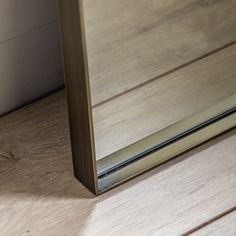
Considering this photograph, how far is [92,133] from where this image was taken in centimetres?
79

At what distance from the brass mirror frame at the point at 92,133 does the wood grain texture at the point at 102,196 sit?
1 cm

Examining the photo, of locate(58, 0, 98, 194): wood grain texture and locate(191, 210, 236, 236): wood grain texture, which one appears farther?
locate(191, 210, 236, 236): wood grain texture

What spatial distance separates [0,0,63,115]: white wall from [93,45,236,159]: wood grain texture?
173 mm

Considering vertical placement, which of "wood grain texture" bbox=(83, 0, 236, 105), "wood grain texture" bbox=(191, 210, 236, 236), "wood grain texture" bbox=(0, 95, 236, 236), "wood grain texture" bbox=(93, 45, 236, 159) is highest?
"wood grain texture" bbox=(83, 0, 236, 105)

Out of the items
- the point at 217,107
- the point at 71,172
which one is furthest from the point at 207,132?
the point at 71,172

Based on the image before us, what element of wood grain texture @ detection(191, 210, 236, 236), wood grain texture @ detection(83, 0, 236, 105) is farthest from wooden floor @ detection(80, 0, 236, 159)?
wood grain texture @ detection(191, 210, 236, 236)

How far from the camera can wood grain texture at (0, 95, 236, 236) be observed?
32.6 inches

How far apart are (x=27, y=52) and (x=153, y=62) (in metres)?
0.20

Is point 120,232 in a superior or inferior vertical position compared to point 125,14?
inferior

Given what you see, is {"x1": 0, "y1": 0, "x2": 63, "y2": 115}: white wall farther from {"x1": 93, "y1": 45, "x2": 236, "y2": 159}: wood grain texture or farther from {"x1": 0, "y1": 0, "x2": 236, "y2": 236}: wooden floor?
{"x1": 93, "y1": 45, "x2": 236, "y2": 159}: wood grain texture

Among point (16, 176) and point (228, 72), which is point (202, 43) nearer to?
point (228, 72)

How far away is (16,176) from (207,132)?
24 centimetres

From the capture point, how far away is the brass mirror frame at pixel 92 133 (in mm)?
715

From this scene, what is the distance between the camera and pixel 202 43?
33.3 inches
